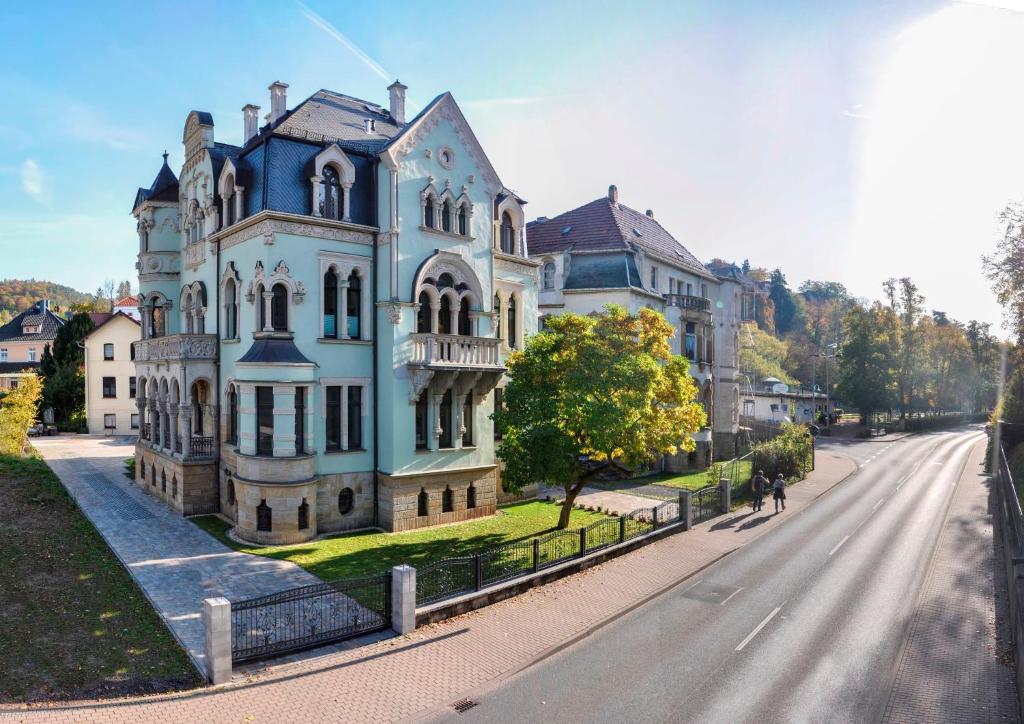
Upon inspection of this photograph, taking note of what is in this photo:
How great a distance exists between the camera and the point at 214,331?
26.5 meters

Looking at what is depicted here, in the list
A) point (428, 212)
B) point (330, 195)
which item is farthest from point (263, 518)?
point (428, 212)

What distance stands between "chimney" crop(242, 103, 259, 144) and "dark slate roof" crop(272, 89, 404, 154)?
9.99ft

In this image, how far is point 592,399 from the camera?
2108 centimetres

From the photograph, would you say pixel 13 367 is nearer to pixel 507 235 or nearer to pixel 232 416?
pixel 232 416

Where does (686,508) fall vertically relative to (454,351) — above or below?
below

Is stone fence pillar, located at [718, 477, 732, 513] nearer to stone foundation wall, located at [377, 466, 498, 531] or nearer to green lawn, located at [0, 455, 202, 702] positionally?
stone foundation wall, located at [377, 466, 498, 531]

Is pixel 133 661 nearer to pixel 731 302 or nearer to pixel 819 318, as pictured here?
pixel 731 302

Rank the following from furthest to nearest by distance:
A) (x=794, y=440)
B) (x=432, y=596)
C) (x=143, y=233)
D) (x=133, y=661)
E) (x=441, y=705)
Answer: (x=794, y=440) < (x=143, y=233) < (x=432, y=596) < (x=133, y=661) < (x=441, y=705)

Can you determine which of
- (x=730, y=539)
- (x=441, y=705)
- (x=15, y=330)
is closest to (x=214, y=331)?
(x=441, y=705)

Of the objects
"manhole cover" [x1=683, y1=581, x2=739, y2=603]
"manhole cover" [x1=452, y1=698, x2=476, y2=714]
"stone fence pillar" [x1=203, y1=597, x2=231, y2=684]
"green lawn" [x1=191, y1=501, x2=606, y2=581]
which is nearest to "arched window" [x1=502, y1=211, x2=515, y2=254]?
"green lawn" [x1=191, y1=501, x2=606, y2=581]

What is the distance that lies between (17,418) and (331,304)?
26829 mm

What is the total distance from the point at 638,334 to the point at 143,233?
2420cm

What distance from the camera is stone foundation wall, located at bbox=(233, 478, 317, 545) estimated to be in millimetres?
21797

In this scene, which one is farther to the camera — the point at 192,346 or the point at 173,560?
the point at 192,346
